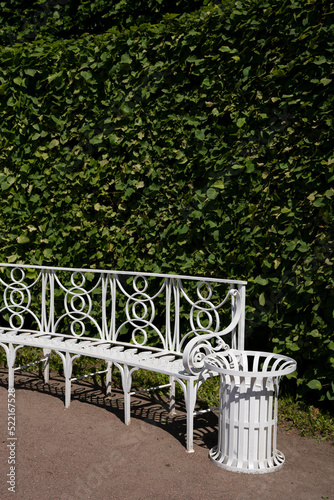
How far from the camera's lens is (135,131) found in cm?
448

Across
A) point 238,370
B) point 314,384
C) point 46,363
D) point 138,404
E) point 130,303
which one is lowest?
point 138,404

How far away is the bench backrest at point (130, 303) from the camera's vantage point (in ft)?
13.3

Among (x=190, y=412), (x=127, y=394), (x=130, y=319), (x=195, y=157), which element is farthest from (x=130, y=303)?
(x=190, y=412)

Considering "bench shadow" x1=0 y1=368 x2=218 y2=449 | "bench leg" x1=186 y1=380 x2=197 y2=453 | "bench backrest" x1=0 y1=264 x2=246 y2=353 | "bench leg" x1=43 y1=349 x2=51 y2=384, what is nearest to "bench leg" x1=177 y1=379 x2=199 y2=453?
"bench leg" x1=186 y1=380 x2=197 y2=453

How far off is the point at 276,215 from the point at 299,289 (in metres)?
0.57

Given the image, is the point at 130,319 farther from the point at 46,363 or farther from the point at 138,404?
the point at 46,363

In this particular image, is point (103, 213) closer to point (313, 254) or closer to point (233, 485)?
point (313, 254)

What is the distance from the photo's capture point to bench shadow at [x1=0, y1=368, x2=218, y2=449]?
143 inches

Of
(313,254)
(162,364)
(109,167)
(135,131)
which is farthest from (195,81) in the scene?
(162,364)

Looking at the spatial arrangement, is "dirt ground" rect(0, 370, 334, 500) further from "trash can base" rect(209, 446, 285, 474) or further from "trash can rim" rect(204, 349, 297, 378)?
"trash can rim" rect(204, 349, 297, 378)

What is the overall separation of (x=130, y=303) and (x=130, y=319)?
0.35 m

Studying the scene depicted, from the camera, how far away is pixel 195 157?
420cm

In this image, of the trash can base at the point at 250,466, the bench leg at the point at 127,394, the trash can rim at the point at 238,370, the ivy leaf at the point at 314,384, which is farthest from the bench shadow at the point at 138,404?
the ivy leaf at the point at 314,384

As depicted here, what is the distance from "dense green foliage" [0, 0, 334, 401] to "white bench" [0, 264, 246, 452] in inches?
7.7
